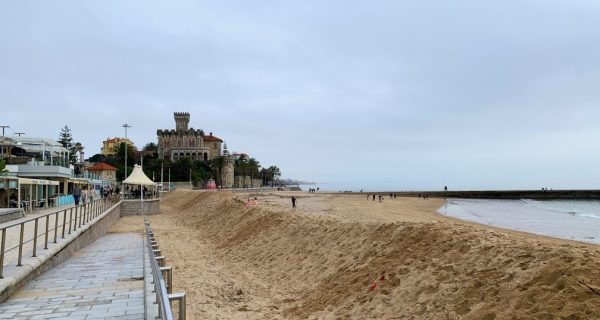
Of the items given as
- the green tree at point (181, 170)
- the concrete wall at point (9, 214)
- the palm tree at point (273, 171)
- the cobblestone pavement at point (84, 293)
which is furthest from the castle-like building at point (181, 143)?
the cobblestone pavement at point (84, 293)

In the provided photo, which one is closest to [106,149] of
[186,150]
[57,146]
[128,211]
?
[186,150]

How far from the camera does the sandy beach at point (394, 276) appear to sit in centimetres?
581

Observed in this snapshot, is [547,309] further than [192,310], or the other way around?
[192,310]

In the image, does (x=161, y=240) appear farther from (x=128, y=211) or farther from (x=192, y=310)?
(x=128, y=211)

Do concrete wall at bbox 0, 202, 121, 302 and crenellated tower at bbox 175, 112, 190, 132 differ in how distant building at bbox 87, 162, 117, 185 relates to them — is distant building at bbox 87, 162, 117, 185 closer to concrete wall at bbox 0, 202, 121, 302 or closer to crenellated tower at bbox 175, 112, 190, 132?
crenellated tower at bbox 175, 112, 190, 132

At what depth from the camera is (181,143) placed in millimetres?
125500

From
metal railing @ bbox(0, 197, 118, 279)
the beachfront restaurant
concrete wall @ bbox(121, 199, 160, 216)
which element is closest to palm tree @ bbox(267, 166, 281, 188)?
concrete wall @ bbox(121, 199, 160, 216)

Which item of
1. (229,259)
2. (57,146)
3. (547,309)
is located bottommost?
(229,259)

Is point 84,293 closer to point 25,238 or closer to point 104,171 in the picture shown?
point 25,238

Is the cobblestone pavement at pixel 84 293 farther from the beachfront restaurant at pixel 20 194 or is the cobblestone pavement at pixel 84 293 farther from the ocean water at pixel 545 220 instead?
the ocean water at pixel 545 220

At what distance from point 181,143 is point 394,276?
12296cm

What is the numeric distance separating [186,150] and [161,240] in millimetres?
109433

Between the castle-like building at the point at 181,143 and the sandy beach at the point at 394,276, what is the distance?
113m

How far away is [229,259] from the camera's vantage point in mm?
14438
